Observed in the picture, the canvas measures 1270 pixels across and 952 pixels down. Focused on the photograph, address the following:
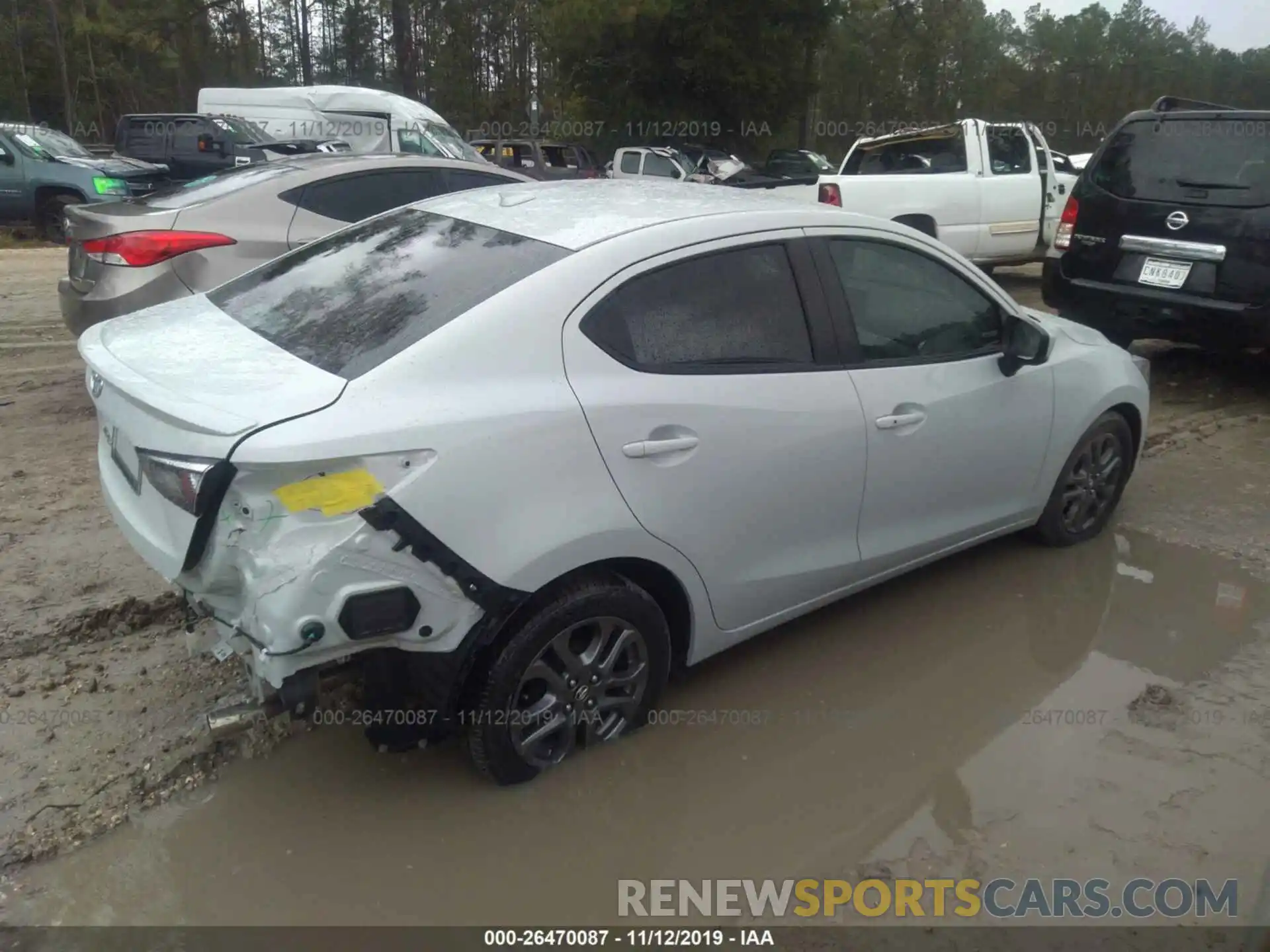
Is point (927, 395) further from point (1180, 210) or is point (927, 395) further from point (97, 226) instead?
point (97, 226)

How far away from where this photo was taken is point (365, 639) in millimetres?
2520

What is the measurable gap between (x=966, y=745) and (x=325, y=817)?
6.54 feet

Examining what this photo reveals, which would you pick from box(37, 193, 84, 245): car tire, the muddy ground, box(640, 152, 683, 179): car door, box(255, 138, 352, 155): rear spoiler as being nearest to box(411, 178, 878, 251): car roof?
the muddy ground

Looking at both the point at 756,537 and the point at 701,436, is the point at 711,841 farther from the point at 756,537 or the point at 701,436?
the point at 701,436

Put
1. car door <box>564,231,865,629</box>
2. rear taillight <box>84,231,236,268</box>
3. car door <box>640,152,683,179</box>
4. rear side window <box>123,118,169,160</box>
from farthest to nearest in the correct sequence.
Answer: car door <box>640,152,683,179</box>, rear side window <box>123,118,169,160</box>, rear taillight <box>84,231,236,268</box>, car door <box>564,231,865,629</box>

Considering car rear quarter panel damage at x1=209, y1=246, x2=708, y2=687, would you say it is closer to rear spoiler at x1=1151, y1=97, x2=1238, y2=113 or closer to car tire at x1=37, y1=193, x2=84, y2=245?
rear spoiler at x1=1151, y1=97, x2=1238, y2=113

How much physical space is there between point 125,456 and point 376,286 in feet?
2.84

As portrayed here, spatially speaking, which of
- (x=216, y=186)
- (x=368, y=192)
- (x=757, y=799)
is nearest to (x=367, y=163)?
(x=368, y=192)

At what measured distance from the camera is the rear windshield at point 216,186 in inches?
230

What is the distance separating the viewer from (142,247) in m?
5.48

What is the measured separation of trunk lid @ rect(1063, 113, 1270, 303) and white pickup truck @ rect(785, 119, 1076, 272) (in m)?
3.15

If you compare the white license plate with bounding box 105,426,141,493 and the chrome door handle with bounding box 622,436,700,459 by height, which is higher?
the chrome door handle with bounding box 622,436,700,459

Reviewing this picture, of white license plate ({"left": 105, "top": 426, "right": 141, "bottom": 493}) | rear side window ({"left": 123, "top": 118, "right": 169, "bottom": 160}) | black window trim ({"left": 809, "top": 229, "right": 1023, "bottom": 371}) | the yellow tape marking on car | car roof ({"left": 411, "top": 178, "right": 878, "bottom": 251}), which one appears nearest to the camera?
the yellow tape marking on car

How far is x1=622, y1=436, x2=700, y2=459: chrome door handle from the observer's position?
287 cm
